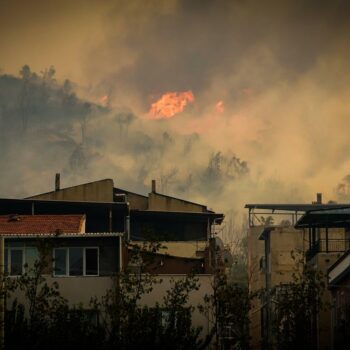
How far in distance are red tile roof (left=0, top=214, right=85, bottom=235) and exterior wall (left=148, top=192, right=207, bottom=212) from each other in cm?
2120

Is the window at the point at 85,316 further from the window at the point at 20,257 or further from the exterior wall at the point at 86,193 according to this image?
the exterior wall at the point at 86,193

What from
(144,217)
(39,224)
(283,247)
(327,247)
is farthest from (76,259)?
(283,247)

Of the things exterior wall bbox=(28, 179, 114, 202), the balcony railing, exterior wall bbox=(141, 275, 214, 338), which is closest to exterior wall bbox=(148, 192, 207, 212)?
exterior wall bbox=(28, 179, 114, 202)

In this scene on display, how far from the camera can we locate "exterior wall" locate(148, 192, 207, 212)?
87.6m

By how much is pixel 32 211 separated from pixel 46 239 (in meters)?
20.9

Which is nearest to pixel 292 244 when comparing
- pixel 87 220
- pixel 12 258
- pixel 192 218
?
pixel 192 218

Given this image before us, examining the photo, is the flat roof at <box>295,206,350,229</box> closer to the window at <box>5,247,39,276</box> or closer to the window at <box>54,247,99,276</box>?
the window at <box>54,247,99,276</box>

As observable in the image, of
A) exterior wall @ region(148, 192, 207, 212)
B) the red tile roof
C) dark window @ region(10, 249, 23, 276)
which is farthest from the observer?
exterior wall @ region(148, 192, 207, 212)

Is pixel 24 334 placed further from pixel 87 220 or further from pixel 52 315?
pixel 87 220

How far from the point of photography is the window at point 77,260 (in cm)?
5800

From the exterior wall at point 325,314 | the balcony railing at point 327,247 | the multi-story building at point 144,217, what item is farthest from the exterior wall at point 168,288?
the balcony railing at point 327,247

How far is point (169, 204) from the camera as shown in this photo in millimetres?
87875

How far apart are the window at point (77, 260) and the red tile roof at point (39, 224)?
14.0 feet

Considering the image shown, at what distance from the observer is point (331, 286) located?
58.5 m
